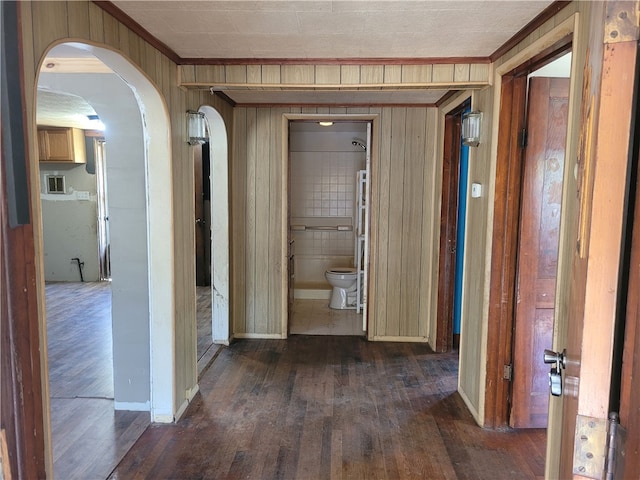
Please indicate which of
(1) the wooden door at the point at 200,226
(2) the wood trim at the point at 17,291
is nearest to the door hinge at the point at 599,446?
(2) the wood trim at the point at 17,291

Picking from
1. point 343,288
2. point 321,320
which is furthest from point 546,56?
point 343,288

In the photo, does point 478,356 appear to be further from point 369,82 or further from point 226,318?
point 226,318

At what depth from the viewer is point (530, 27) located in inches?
80.7

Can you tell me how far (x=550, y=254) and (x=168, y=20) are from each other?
7.90 ft

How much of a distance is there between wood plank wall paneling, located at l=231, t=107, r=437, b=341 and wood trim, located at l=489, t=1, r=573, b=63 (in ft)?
5.15

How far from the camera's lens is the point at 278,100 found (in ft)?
12.7

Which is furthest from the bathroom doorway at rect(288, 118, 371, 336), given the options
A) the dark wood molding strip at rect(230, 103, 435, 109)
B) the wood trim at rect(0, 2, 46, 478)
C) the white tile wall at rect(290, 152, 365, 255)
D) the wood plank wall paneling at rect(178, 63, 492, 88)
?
the wood trim at rect(0, 2, 46, 478)

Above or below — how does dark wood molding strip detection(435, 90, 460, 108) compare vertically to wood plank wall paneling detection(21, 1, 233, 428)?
above

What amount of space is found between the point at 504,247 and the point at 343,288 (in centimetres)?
307

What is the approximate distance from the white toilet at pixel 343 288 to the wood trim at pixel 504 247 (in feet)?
9.23

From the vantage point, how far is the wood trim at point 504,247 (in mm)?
2469

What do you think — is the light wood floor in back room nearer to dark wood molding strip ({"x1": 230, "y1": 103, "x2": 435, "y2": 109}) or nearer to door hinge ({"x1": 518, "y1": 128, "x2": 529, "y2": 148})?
door hinge ({"x1": 518, "y1": 128, "x2": 529, "y2": 148})

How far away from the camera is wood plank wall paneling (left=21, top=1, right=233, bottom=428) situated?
54.9 inches

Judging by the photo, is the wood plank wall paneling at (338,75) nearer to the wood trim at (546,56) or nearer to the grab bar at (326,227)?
the wood trim at (546,56)
